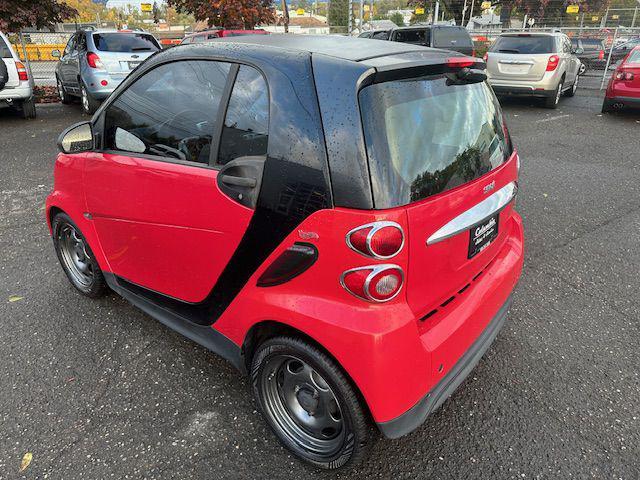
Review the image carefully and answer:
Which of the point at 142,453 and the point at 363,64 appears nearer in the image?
the point at 363,64

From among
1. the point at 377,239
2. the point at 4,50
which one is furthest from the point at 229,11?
the point at 377,239

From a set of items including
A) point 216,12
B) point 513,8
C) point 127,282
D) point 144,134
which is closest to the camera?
point 144,134

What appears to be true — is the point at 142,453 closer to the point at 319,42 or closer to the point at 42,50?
the point at 319,42

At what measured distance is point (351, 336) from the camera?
1.70 meters

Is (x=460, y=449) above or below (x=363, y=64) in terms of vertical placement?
below

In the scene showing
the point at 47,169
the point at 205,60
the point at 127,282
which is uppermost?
the point at 205,60

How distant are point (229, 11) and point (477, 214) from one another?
14635mm

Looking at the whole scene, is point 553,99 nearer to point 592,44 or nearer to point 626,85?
point 626,85

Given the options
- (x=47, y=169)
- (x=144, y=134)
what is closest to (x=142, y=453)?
(x=144, y=134)

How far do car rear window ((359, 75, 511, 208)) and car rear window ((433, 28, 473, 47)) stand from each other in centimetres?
1346

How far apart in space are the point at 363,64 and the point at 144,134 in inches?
51.6

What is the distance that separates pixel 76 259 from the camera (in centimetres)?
337

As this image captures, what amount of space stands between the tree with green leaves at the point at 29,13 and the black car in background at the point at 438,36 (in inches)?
342

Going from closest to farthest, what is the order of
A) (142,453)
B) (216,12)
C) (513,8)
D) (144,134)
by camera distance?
(142,453) → (144,134) → (216,12) → (513,8)
